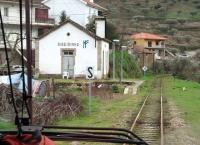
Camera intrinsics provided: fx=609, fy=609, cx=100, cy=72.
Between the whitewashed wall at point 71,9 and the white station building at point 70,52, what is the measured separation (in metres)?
23.2

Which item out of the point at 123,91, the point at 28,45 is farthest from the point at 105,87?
the point at 28,45

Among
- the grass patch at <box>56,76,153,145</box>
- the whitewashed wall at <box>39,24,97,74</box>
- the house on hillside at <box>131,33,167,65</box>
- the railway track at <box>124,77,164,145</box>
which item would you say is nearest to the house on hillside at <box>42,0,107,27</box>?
the whitewashed wall at <box>39,24,97,74</box>

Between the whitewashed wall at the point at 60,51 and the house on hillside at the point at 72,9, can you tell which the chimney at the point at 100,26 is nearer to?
the whitewashed wall at the point at 60,51

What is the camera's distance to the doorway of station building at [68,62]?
167 ft

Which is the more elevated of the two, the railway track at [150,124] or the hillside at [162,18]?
the hillside at [162,18]

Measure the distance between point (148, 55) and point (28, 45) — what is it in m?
70.6

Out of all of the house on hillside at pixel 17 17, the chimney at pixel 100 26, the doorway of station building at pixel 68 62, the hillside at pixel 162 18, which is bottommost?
the doorway of station building at pixel 68 62

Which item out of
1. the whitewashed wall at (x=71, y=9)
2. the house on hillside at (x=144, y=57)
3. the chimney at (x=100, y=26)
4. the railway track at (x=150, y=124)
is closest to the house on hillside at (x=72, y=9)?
the whitewashed wall at (x=71, y=9)

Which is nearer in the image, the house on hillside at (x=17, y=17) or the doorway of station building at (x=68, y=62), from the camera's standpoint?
the doorway of station building at (x=68, y=62)

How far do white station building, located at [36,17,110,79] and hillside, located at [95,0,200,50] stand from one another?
60.1 m

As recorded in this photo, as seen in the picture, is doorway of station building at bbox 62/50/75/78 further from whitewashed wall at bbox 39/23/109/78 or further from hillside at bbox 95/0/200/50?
hillside at bbox 95/0/200/50

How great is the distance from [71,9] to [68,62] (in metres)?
25.1

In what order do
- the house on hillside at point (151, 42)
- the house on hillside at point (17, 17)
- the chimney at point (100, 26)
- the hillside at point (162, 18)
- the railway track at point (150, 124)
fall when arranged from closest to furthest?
the railway track at point (150, 124) < the chimney at point (100, 26) < the house on hillside at point (17, 17) < the house on hillside at point (151, 42) < the hillside at point (162, 18)

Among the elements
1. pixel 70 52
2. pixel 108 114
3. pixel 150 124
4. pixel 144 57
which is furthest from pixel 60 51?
pixel 150 124
